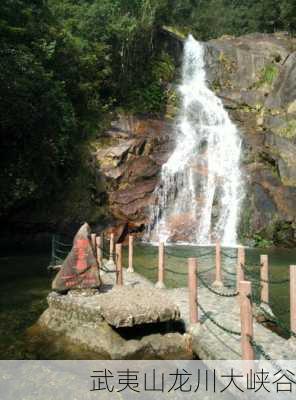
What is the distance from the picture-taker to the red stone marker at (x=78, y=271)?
865cm

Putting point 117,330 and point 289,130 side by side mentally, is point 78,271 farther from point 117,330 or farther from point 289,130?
point 289,130

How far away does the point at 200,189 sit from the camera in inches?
950

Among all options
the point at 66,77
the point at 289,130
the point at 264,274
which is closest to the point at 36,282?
the point at 264,274

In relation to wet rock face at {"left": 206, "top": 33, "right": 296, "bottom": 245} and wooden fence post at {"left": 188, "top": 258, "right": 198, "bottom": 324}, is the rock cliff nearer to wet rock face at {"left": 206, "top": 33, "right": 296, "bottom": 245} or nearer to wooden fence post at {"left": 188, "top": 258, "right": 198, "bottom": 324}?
wet rock face at {"left": 206, "top": 33, "right": 296, "bottom": 245}

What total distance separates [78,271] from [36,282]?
413 cm

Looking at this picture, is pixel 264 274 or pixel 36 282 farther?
pixel 36 282

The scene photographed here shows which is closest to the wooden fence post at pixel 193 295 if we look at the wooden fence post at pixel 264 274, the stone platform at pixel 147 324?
the stone platform at pixel 147 324

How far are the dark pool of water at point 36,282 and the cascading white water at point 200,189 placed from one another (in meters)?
2.69

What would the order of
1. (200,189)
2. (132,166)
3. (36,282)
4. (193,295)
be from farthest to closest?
(200,189)
(132,166)
(36,282)
(193,295)

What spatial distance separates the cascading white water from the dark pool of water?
8.83 feet

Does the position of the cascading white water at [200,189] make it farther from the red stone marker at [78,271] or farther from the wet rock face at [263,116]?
the red stone marker at [78,271]

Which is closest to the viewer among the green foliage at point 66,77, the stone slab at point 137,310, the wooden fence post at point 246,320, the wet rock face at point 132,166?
the wooden fence post at point 246,320

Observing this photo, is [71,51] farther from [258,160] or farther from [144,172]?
[258,160]

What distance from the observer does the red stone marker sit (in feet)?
28.4
